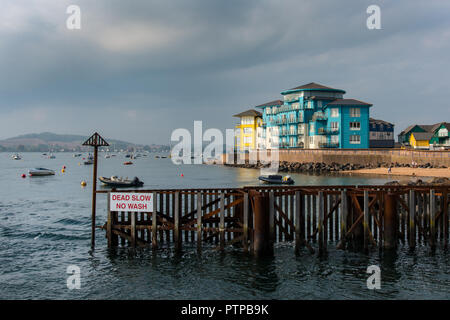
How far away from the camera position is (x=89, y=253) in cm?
2375

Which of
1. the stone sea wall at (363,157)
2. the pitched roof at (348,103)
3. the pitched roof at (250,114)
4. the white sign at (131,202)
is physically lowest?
the white sign at (131,202)

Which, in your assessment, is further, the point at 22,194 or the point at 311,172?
the point at 311,172

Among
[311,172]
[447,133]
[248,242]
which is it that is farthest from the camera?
[447,133]

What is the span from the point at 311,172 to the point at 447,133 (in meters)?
57.4

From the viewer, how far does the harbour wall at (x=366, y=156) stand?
84.2 metres

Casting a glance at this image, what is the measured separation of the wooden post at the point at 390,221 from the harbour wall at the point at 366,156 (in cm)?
6869

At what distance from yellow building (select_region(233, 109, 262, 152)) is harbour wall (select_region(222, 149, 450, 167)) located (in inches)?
754

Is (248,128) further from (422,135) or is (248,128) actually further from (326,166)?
(422,135)

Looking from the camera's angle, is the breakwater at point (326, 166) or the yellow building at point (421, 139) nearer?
the breakwater at point (326, 166)

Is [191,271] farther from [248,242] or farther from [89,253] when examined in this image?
[89,253]

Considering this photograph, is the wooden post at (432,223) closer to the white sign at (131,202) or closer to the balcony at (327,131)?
the white sign at (131,202)

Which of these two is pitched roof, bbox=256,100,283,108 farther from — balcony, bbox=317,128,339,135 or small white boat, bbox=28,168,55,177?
small white boat, bbox=28,168,55,177

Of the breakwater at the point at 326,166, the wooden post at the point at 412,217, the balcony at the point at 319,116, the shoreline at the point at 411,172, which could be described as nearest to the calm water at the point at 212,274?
the wooden post at the point at 412,217
